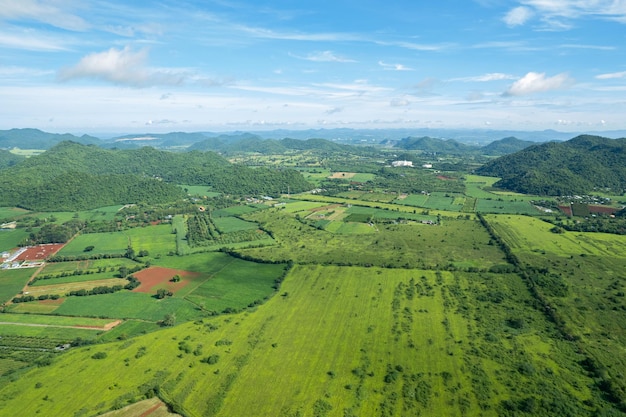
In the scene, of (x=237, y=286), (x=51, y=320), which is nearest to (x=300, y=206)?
(x=237, y=286)

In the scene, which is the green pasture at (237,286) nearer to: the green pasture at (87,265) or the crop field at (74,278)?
the crop field at (74,278)

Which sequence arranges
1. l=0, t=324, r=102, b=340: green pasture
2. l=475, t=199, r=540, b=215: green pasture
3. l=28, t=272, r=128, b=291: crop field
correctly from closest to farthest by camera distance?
l=0, t=324, r=102, b=340: green pasture < l=28, t=272, r=128, b=291: crop field < l=475, t=199, r=540, b=215: green pasture

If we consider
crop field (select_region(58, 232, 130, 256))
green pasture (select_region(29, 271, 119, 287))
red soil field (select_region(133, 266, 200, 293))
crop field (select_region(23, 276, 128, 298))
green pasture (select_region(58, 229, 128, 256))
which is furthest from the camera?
crop field (select_region(58, 232, 130, 256))

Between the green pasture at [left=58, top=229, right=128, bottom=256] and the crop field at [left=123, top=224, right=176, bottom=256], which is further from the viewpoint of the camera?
the crop field at [left=123, top=224, right=176, bottom=256]

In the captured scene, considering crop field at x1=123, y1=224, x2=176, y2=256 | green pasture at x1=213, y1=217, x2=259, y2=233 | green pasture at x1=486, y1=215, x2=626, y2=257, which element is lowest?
crop field at x1=123, y1=224, x2=176, y2=256

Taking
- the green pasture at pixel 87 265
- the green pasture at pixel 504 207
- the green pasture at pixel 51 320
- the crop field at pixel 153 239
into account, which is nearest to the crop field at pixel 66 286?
the green pasture at pixel 87 265

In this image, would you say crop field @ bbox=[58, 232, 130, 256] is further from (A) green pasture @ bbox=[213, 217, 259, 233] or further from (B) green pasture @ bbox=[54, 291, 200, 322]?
(B) green pasture @ bbox=[54, 291, 200, 322]

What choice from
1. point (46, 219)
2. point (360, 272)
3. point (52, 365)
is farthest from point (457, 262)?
point (46, 219)

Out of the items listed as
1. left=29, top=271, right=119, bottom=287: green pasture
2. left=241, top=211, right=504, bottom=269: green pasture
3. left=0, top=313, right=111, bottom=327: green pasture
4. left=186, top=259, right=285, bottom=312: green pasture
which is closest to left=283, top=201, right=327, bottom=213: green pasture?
left=241, top=211, right=504, bottom=269: green pasture

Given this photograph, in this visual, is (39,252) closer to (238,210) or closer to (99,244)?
(99,244)
